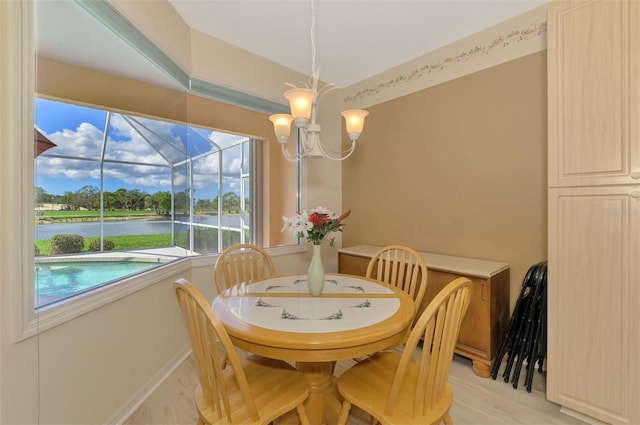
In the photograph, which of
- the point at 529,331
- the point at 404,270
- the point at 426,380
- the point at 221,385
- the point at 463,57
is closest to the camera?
the point at 221,385

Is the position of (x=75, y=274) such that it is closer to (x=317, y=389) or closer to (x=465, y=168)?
(x=317, y=389)

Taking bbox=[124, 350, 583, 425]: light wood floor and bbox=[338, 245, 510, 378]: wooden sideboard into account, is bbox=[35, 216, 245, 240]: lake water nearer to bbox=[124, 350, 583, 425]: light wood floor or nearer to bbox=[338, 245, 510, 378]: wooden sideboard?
bbox=[124, 350, 583, 425]: light wood floor

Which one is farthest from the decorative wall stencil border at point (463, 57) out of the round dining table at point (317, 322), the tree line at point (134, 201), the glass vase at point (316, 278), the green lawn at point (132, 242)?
the green lawn at point (132, 242)

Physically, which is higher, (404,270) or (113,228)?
(113,228)

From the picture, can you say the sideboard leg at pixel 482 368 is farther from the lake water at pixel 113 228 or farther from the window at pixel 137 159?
the lake water at pixel 113 228

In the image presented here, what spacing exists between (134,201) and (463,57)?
294 centimetres

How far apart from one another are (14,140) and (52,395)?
3.70ft

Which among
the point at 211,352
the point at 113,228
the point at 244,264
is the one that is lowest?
the point at 211,352

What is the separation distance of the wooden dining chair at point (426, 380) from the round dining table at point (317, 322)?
16 cm

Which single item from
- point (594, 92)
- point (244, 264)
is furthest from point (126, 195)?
point (594, 92)

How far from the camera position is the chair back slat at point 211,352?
101cm

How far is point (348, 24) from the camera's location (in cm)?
234

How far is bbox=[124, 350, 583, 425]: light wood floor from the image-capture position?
165cm

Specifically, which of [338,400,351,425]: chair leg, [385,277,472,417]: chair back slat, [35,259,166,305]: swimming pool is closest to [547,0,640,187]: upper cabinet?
[385,277,472,417]: chair back slat
